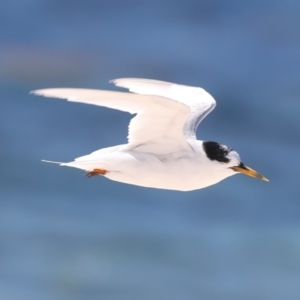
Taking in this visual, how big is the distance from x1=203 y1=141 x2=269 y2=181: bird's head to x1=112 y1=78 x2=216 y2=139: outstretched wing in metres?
0.43

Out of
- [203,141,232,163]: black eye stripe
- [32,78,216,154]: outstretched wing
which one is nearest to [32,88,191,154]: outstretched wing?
[32,78,216,154]: outstretched wing

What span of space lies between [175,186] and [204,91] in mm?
1655

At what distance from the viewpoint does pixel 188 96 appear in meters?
7.30

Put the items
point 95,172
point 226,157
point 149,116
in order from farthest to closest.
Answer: point 226,157 → point 95,172 → point 149,116

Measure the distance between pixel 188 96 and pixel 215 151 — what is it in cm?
115

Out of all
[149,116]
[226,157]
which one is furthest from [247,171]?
[149,116]

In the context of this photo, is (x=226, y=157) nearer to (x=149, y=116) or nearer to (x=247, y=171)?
(x=247, y=171)

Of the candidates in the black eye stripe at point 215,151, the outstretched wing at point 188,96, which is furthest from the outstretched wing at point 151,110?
the black eye stripe at point 215,151

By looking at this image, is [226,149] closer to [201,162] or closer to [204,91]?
[201,162]

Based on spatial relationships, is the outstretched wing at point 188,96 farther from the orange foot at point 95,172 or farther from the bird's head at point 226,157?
the orange foot at point 95,172

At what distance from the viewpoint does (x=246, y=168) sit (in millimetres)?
6602

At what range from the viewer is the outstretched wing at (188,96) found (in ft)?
21.2

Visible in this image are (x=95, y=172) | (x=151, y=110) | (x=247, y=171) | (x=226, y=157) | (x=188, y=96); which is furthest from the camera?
(x=188, y=96)

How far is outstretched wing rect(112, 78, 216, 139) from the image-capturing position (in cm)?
647
